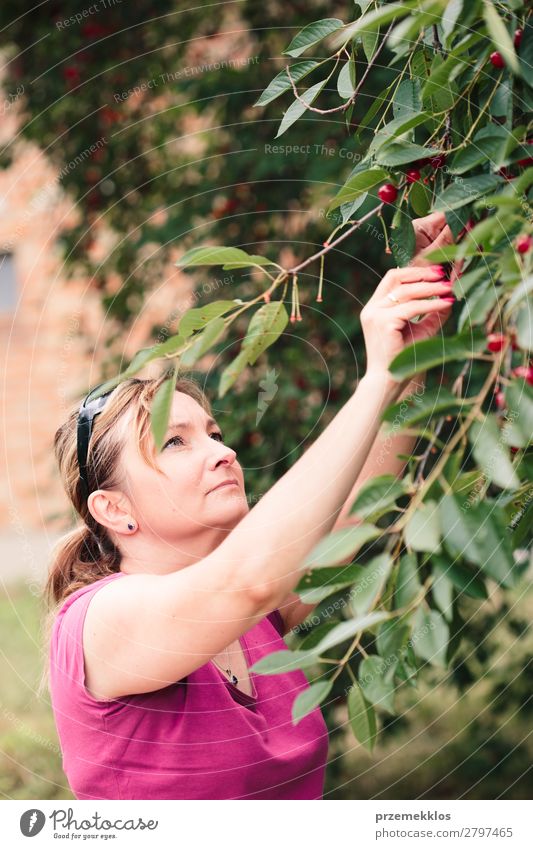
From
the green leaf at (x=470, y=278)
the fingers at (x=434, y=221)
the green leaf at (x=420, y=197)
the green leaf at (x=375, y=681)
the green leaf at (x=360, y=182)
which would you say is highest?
the green leaf at (x=360, y=182)

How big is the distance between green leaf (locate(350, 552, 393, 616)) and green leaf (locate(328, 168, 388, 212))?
258 millimetres

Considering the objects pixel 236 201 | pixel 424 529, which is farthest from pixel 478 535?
pixel 236 201

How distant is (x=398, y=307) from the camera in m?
0.67

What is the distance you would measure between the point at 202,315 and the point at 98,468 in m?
0.36

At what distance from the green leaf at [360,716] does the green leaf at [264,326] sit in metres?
0.23

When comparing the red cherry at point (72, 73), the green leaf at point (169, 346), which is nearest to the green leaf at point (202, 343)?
the green leaf at point (169, 346)

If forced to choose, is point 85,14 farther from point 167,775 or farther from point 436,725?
point 436,725

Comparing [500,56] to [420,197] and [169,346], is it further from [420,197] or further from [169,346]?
[169,346]

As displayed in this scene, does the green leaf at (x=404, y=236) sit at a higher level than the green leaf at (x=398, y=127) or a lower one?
lower

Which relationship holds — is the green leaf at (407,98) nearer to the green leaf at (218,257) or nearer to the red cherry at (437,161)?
the red cherry at (437,161)

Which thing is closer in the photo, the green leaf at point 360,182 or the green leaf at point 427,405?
the green leaf at point 427,405

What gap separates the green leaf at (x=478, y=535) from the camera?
0.50 meters

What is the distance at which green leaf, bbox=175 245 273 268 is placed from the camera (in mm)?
606

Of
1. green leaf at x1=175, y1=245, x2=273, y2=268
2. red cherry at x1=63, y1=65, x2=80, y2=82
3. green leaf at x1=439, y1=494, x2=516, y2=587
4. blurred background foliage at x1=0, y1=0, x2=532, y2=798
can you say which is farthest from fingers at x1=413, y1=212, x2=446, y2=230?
red cherry at x1=63, y1=65, x2=80, y2=82
